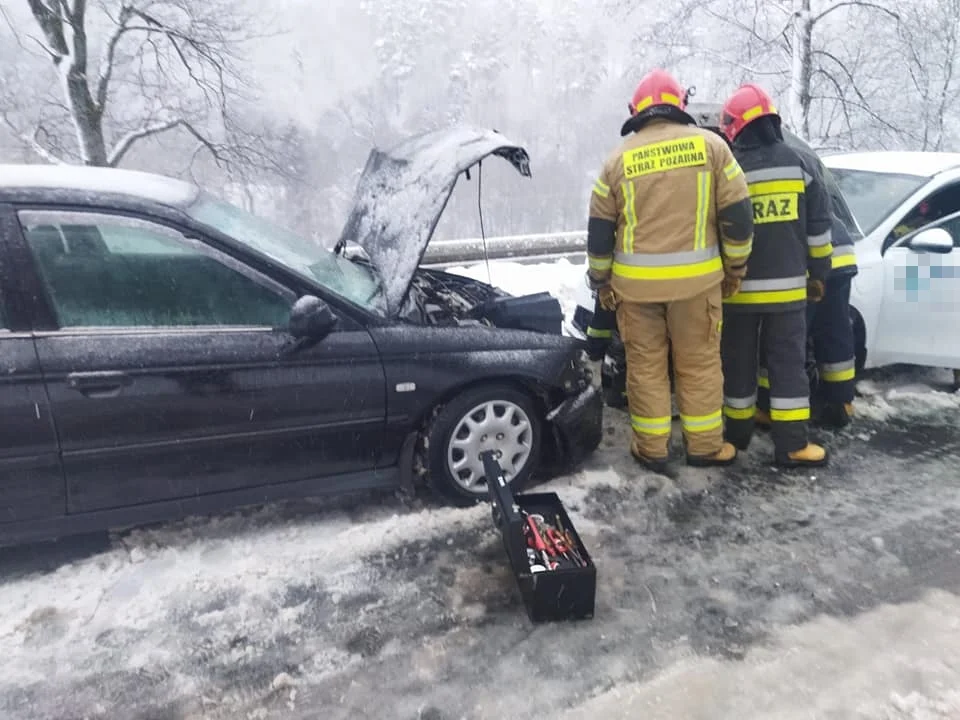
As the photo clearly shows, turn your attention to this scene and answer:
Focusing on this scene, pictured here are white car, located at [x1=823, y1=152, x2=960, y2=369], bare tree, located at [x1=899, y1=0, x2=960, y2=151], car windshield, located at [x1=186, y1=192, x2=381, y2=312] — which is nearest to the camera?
car windshield, located at [x1=186, y1=192, x2=381, y2=312]

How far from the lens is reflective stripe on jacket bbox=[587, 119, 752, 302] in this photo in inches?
137

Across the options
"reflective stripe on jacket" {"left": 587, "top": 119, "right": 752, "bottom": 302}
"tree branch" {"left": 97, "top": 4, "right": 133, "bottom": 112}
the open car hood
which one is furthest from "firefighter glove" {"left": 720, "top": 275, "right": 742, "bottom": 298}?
"tree branch" {"left": 97, "top": 4, "right": 133, "bottom": 112}

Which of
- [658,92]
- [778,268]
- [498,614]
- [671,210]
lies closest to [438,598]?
[498,614]

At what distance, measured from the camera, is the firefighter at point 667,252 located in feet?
11.4

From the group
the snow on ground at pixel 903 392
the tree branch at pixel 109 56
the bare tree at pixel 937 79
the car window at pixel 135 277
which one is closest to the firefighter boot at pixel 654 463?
the snow on ground at pixel 903 392

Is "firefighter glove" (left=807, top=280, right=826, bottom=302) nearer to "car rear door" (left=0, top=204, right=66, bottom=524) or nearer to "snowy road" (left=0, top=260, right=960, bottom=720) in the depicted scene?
"snowy road" (left=0, top=260, right=960, bottom=720)

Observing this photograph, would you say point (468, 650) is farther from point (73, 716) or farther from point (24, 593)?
point (24, 593)

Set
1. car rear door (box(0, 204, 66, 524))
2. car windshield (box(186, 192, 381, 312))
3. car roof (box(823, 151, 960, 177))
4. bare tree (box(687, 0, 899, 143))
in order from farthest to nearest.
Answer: bare tree (box(687, 0, 899, 143)), car roof (box(823, 151, 960, 177)), car windshield (box(186, 192, 381, 312)), car rear door (box(0, 204, 66, 524))

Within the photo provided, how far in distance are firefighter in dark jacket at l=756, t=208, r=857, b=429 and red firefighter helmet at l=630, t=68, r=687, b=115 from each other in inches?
54.1

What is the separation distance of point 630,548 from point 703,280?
1.39 m

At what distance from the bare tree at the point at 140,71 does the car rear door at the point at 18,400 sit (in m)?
11.3

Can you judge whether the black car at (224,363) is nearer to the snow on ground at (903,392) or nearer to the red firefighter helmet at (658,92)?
the red firefighter helmet at (658,92)

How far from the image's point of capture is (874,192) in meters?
5.05

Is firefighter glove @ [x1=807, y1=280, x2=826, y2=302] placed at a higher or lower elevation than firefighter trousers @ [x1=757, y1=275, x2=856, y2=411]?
higher
